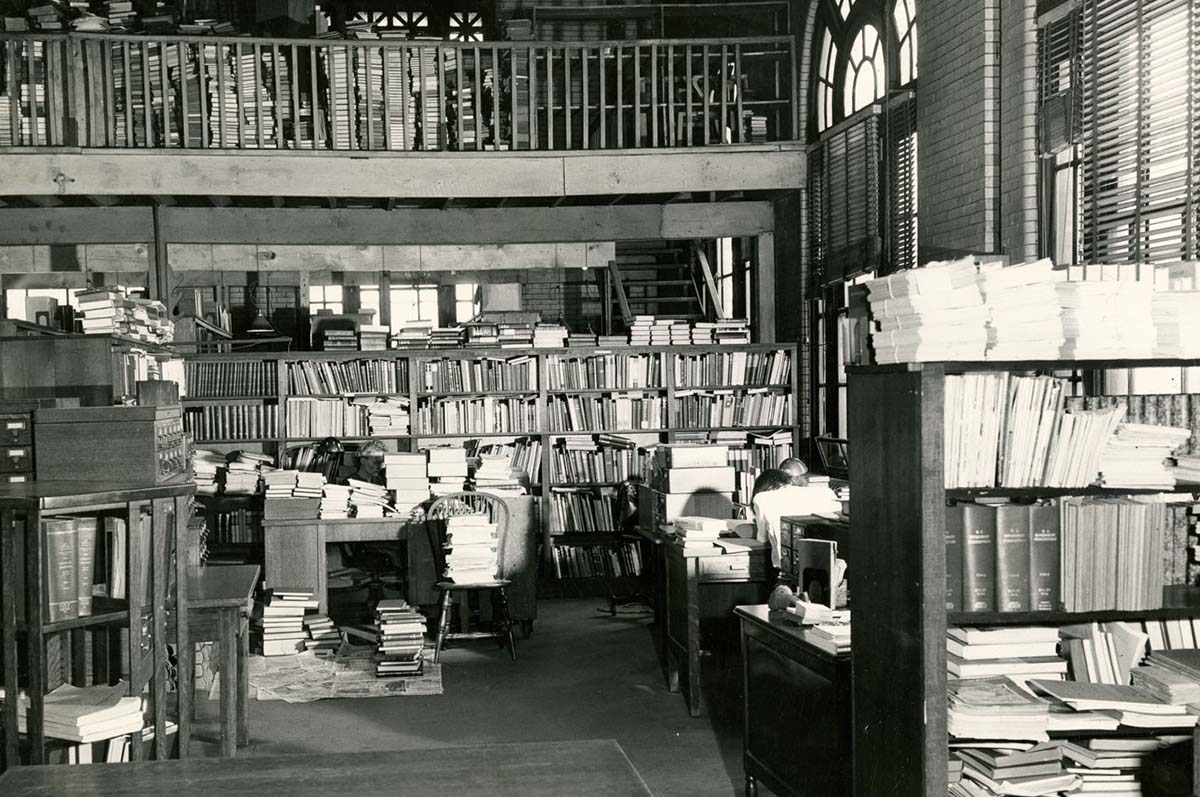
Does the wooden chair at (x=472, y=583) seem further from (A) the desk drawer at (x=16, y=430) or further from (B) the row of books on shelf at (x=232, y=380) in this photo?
(A) the desk drawer at (x=16, y=430)

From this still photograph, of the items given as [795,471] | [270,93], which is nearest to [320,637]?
[795,471]

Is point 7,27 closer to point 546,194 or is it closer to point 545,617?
point 546,194

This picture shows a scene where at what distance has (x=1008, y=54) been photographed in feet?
19.0

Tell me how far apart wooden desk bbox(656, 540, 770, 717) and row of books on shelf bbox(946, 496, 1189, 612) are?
2.57 m

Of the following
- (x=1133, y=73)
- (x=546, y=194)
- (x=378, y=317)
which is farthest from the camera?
(x=378, y=317)

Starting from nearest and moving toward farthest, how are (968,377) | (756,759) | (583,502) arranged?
(968,377) → (756,759) → (583,502)

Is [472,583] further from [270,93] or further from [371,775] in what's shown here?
[270,93]

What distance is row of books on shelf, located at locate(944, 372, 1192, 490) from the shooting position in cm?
310

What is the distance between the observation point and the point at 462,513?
24.5 ft

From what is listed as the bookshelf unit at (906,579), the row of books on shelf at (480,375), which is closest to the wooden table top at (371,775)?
the bookshelf unit at (906,579)

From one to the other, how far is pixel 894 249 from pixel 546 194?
8.55ft

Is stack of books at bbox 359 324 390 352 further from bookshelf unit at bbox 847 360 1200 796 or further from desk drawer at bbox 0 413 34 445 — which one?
bookshelf unit at bbox 847 360 1200 796

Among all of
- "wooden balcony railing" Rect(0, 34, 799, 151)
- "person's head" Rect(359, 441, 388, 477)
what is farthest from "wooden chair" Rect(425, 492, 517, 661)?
"wooden balcony railing" Rect(0, 34, 799, 151)

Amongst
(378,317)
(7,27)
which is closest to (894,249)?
(7,27)
